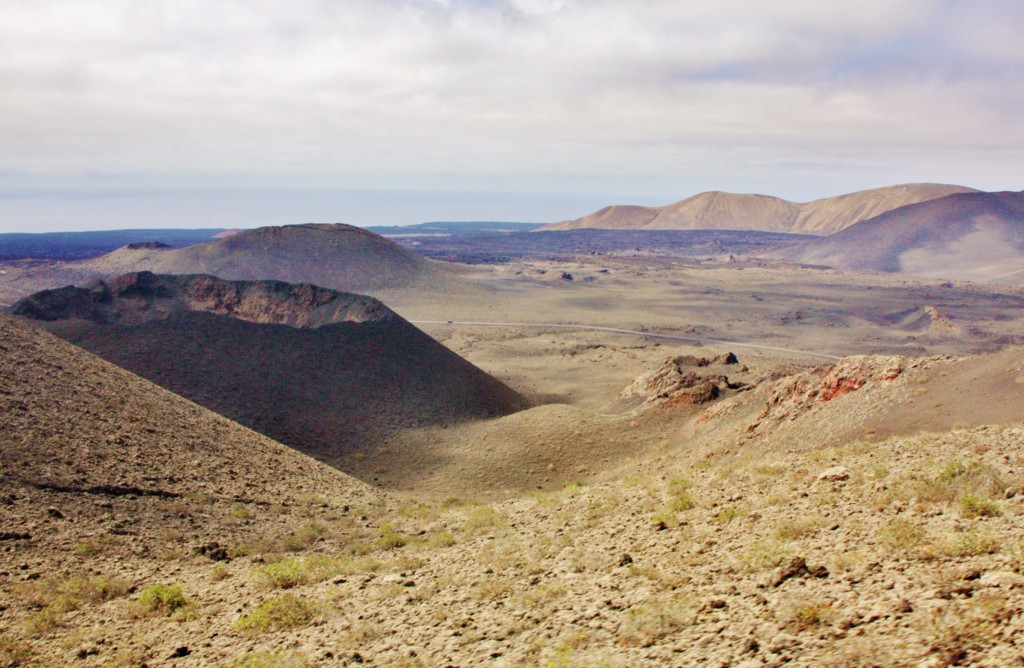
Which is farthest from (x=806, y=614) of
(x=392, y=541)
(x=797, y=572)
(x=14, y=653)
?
(x=14, y=653)

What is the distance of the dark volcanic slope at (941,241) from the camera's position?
158625mm

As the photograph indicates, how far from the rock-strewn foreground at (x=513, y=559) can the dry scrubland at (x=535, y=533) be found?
47 millimetres

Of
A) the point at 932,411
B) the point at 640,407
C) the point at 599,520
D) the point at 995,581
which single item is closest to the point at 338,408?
the point at 640,407

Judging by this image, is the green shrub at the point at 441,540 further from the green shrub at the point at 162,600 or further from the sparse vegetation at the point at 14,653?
the sparse vegetation at the point at 14,653

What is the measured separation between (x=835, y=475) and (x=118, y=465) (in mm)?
14734

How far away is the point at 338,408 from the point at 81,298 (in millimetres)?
25131

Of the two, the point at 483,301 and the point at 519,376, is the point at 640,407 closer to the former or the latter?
the point at 519,376

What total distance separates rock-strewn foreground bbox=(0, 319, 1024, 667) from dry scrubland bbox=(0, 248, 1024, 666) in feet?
0.15

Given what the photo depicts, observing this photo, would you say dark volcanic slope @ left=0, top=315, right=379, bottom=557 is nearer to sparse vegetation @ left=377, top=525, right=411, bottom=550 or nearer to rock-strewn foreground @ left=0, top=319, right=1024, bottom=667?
rock-strewn foreground @ left=0, top=319, right=1024, bottom=667

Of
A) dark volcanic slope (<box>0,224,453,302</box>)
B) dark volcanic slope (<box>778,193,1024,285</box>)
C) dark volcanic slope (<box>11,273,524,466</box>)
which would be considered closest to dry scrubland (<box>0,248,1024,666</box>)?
dark volcanic slope (<box>11,273,524,466</box>)

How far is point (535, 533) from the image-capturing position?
1288 cm

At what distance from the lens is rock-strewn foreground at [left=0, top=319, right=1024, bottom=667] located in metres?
7.28

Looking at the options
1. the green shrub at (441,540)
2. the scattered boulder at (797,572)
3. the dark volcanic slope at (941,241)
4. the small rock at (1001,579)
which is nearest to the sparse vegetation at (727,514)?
the scattered boulder at (797,572)

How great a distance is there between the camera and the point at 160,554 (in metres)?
13.3
